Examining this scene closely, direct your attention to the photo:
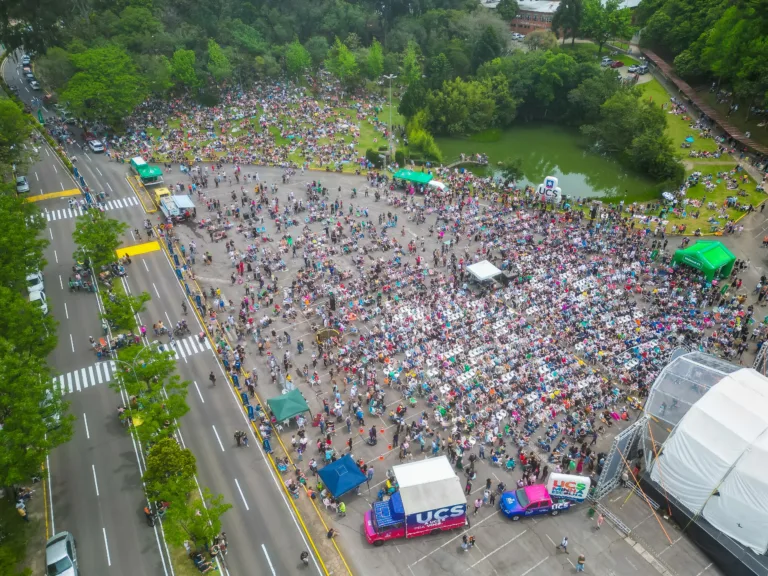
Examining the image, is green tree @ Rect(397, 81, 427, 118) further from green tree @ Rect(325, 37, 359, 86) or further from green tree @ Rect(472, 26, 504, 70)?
green tree @ Rect(472, 26, 504, 70)

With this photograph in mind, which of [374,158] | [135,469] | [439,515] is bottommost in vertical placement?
[135,469]

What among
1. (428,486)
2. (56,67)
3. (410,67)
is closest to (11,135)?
(56,67)

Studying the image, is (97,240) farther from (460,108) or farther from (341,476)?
(460,108)

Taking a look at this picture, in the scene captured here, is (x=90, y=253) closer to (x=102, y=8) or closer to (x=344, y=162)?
(x=344, y=162)

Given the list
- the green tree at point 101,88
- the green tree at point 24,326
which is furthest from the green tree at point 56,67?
the green tree at point 24,326

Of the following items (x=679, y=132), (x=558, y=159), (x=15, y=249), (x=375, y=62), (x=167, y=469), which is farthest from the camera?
(x=375, y=62)

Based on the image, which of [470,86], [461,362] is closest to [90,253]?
[461,362]
